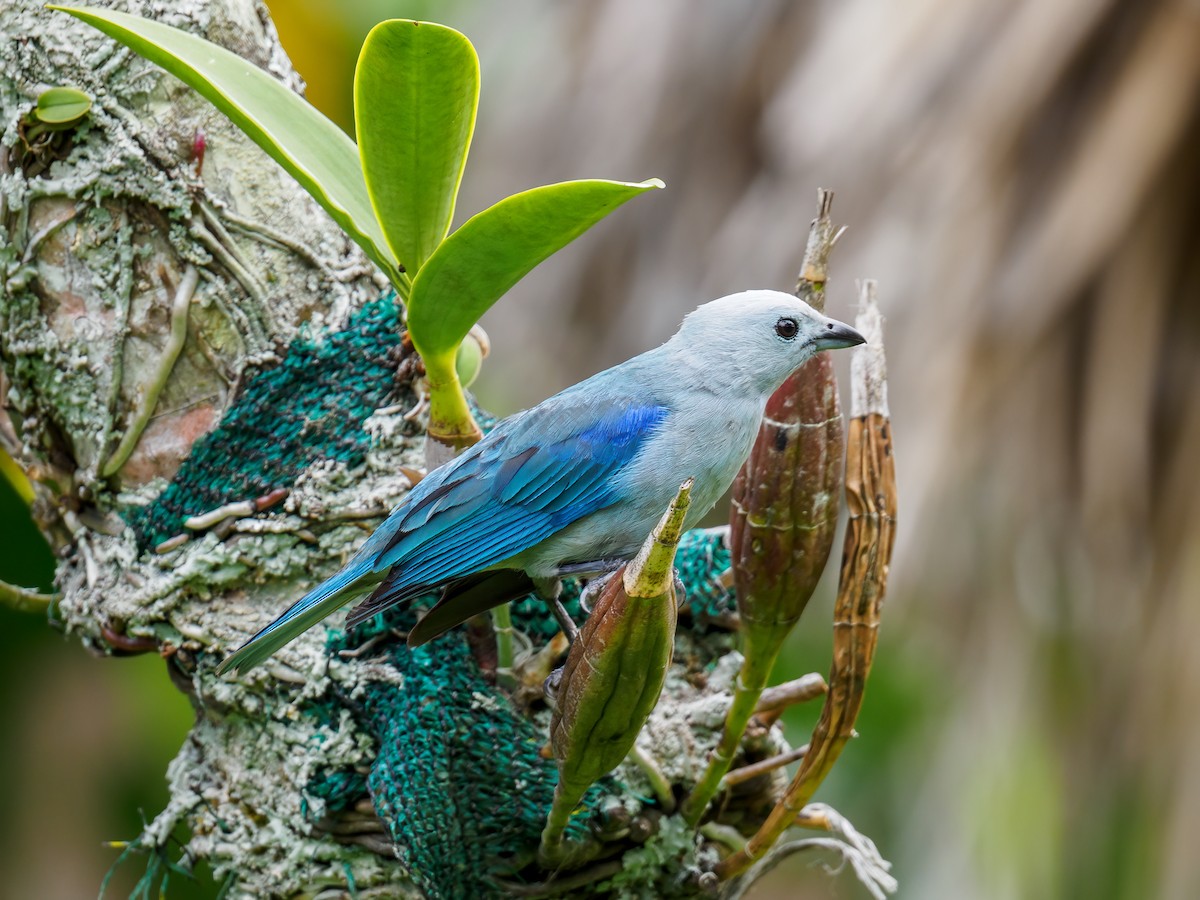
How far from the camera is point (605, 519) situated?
2.16 m

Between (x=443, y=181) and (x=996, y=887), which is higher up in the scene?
(x=443, y=181)

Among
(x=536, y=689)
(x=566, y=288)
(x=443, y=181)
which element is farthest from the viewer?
(x=566, y=288)

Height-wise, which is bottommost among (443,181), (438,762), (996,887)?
(996,887)

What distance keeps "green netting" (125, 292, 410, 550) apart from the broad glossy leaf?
1.33ft

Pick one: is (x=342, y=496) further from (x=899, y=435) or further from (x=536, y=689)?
(x=899, y=435)

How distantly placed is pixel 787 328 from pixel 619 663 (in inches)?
32.7

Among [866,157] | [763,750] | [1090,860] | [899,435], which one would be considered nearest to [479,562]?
[763,750]

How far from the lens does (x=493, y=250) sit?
169cm

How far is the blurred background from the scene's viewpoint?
337 cm

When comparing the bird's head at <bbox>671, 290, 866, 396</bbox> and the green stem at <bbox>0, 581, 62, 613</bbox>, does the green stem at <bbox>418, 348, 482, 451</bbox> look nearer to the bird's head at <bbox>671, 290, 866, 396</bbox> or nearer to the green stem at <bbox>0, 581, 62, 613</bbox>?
the bird's head at <bbox>671, 290, 866, 396</bbox>

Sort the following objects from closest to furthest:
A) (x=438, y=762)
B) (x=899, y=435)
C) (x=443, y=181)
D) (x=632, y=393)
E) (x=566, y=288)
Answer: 1. (x=443, y=181)
2. (x=438, y=762)
3. (x=632, y=393)
4. (x=899, y=435)
5. (x=566, y=288)

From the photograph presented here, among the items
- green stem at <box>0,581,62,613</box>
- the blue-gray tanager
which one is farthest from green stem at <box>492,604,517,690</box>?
green stem at <box>0,581,62,613</box>

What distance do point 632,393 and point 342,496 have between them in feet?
1.77

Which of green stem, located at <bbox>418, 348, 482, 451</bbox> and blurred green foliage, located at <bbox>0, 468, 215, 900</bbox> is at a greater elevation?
green stem, located at <bbox>418, 348, 482, 451</bbox>
